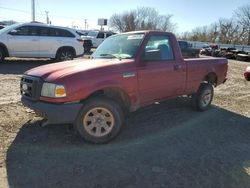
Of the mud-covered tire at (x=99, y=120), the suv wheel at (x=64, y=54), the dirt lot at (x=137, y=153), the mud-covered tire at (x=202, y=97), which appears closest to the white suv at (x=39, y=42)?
→ the suv wheel at (x=64, y=54)

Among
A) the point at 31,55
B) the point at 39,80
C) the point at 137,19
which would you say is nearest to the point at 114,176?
the point at 39,80

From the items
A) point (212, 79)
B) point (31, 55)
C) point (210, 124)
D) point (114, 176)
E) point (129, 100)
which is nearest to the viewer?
point (114, 176)

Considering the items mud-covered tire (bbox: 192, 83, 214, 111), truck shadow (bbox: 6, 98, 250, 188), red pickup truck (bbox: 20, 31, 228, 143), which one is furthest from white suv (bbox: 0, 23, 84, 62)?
mud-covered tire (bbox: 192, 83, 214, 111)

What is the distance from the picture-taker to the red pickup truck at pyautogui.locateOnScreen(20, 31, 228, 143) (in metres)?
4.43

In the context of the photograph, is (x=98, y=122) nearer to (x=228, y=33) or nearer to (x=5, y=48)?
(x=5, y=48)

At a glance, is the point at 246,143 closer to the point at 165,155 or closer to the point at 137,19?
the point at 165,155

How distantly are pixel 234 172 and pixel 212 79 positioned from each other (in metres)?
3.65

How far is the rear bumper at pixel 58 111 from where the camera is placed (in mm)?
4367

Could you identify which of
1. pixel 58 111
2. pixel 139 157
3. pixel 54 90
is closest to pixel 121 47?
pixel 54 90

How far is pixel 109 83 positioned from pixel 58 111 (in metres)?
0.90

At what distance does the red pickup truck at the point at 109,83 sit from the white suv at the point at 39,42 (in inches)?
321

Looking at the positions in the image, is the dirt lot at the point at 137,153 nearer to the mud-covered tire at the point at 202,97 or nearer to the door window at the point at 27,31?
the mud-covered tire at the point at 202,97

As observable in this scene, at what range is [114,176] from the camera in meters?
3.88

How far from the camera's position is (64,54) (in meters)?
14.4
